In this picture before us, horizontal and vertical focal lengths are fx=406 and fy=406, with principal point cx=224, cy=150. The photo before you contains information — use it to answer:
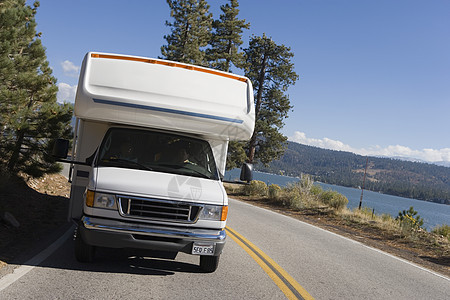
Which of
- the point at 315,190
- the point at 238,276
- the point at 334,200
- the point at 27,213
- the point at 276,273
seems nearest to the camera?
the point at 238,276

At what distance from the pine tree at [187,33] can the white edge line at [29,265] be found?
28.8 m

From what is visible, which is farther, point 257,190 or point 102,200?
point 257,190

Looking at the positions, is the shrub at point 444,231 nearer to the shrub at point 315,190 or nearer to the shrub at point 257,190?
the shrub at point 315,190

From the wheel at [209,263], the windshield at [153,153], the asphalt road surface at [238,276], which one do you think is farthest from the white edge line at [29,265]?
the wheel at [209,263]

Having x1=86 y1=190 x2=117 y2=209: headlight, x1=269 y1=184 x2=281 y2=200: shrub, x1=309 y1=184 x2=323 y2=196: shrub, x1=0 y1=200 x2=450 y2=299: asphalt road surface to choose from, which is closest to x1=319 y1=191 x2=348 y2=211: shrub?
x1=309 y1=184 x2=323 y2=196: shrub

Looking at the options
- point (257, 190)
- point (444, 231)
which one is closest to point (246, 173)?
point (444, 231)

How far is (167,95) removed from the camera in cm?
626

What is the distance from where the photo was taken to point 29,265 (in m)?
5.42

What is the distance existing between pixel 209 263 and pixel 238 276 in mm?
502

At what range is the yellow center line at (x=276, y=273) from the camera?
18.0 feet

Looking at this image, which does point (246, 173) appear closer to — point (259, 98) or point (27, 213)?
point (27, 213)

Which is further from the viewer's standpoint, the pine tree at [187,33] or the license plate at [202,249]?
the pine tree at [187,33]

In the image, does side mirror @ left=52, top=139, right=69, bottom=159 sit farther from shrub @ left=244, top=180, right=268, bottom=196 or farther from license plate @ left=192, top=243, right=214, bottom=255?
shrub @ left=244, top=180, right=268, bottom=196

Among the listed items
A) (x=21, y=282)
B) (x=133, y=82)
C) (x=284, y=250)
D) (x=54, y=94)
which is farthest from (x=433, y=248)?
(x=54, y=94)
